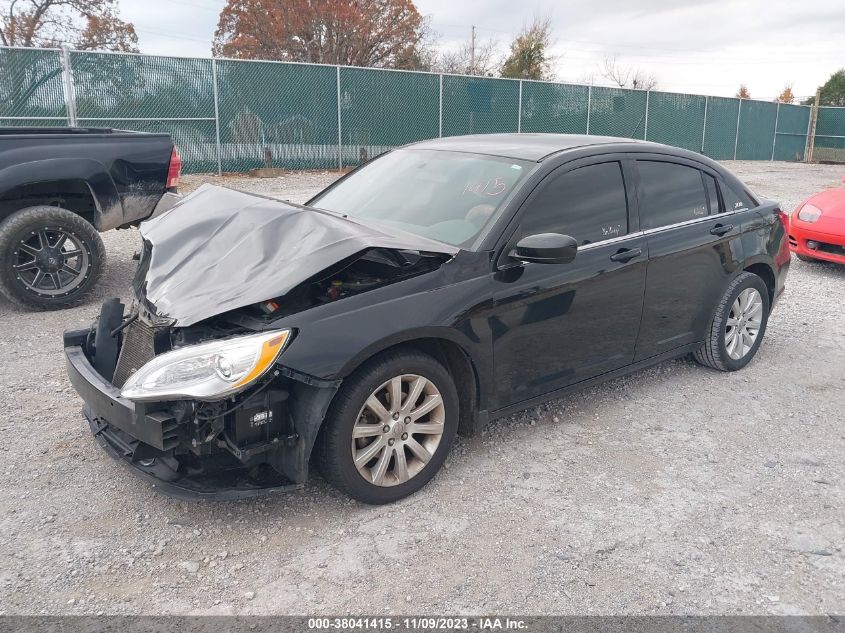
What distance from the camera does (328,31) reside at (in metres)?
29.8

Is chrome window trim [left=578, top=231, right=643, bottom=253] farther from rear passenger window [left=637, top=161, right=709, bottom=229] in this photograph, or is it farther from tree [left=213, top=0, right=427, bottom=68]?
tree [left=213, top=0, right=427, bottom=68]

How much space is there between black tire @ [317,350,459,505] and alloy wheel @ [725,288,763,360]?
255 cm

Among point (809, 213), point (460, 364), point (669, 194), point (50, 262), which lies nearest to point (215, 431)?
point (460, 364)

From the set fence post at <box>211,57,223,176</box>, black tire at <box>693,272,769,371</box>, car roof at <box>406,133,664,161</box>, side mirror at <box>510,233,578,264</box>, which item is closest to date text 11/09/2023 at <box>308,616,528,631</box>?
side mirror at <box>510,233,578,264</box>

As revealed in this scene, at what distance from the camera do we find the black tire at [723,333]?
4.73 m

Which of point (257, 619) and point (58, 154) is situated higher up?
point (58, 154)

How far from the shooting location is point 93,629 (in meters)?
2.44

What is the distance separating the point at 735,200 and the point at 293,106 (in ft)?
46.3

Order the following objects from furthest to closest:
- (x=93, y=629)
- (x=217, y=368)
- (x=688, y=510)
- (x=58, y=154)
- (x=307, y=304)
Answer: (x=58, y=154) → (x=688, y=510) → (x=307, y=304) → (x=217, y=368) → (x=93, y=629)

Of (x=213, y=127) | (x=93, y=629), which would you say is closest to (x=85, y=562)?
(x=93, y=629)

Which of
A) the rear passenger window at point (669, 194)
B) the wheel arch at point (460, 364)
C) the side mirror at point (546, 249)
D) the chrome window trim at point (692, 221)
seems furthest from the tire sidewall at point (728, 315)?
the wheel arch at point (460, 364)

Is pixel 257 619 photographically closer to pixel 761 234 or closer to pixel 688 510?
pixel 688 510

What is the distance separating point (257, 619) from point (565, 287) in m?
2.20

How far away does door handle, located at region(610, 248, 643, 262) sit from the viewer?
3941 mm
